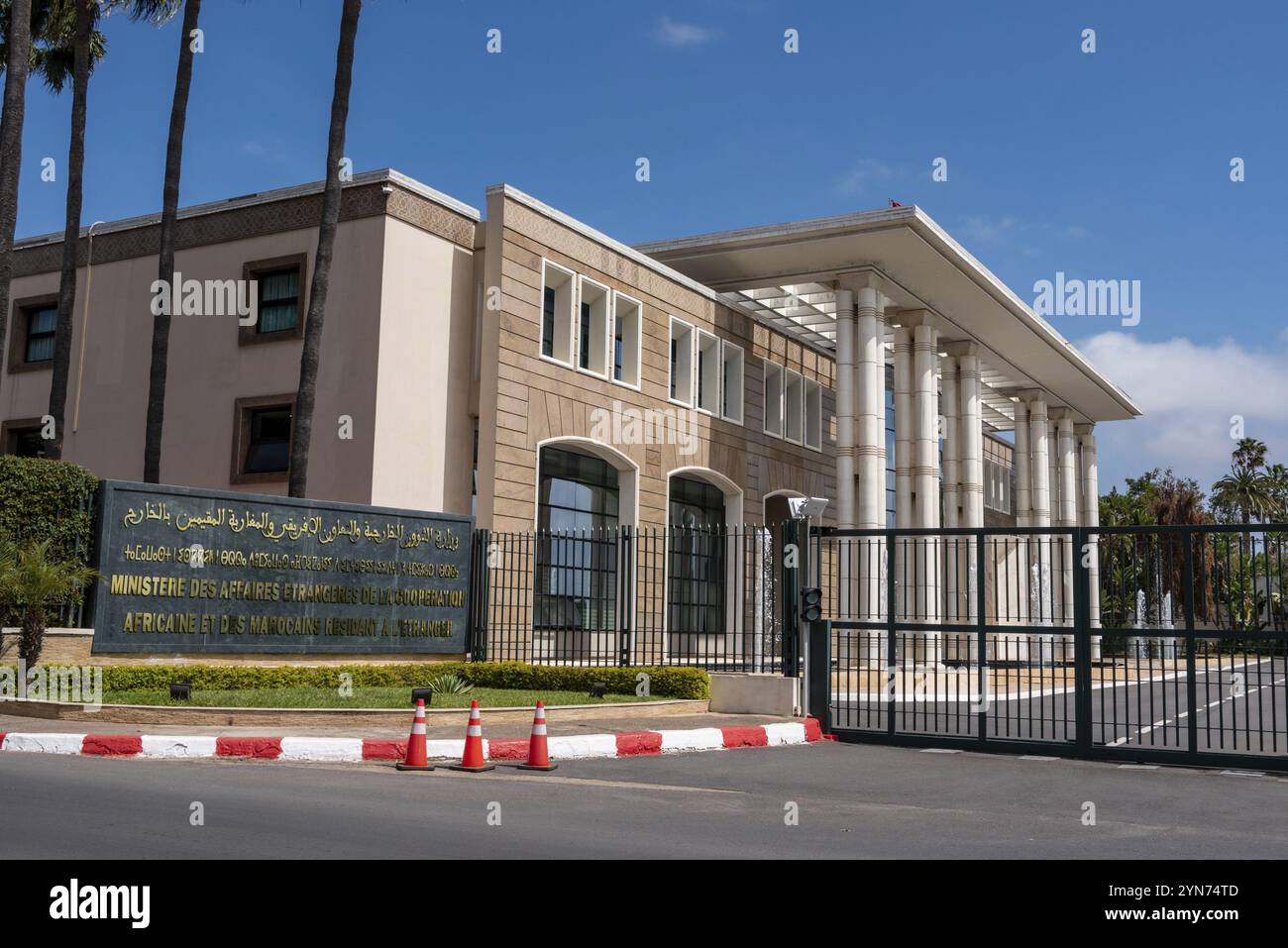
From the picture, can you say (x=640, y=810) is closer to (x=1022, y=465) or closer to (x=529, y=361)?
(x=529, y=361)

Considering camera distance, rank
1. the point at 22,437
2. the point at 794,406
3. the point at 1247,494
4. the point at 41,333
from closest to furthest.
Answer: the point at 22,437 < the point at 41,333 < the point at 794,406 < the point at 1247,494

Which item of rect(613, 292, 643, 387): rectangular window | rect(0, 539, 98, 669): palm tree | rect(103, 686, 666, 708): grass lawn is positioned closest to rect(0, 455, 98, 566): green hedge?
rect(0, 539, 98, 669): palm tree

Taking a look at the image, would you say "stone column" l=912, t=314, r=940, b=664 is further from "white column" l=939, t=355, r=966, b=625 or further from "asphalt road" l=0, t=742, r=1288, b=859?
"asphalt road" l=0, t=742, r=1288, b=859

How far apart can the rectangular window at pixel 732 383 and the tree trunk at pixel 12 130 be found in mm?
17272

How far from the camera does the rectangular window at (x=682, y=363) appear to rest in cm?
2991

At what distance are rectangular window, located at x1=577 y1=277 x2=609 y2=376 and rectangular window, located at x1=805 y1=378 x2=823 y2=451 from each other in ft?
34.6

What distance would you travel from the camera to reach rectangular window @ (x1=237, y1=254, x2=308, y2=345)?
964 inches

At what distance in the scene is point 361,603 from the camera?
19719 mm

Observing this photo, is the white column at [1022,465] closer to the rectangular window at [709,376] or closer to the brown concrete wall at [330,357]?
the rectangular window at [709,376]

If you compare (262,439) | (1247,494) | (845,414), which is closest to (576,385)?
(262,439)

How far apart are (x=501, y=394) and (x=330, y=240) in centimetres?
418

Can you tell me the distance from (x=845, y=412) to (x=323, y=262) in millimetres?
14485

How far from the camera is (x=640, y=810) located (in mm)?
9109
